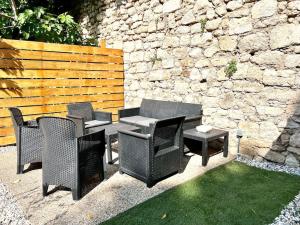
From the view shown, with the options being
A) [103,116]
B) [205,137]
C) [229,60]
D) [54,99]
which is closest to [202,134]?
[205,137]

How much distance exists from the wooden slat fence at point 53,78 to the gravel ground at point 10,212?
2.34 metres

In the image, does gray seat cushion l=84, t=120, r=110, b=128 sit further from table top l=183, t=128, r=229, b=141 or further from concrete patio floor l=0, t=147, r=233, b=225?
table top l=183, t=128, r=229, b=141

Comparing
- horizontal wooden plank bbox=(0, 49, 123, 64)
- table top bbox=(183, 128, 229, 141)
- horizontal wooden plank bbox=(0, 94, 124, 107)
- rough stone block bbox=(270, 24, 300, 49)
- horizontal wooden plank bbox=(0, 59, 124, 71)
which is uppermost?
rough stone block bbox=(270, 24, 300, 49)

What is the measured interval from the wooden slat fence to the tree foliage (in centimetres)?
146

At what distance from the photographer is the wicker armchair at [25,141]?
3.32m

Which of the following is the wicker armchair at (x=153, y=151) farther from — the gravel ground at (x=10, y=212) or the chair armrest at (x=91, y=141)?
the gravel ground at (x=10, y=212)

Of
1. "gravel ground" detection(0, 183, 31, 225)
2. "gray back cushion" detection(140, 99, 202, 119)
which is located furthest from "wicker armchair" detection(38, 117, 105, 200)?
"gray back cushion" detection(140, 99, 202, 119)

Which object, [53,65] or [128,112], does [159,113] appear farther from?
[53,65]

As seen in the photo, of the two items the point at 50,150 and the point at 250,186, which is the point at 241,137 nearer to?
the point at 250,186

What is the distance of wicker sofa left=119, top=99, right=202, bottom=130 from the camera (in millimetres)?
4348

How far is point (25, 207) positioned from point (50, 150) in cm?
63

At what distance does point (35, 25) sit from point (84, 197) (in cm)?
506

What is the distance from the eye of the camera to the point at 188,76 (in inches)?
194

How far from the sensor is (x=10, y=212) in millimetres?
2473
